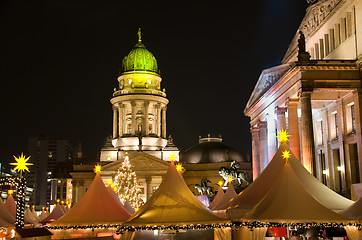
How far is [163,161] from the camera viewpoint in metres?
90.9

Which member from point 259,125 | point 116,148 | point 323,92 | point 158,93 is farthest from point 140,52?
point 323,92

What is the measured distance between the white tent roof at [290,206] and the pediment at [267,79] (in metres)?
20.2

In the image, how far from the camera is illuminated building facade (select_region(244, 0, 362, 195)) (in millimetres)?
40625

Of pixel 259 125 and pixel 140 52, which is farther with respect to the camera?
pixel 140 52

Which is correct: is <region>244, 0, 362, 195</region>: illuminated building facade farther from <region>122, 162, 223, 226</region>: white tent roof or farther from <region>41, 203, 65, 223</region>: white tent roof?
<region>41, 203, 65, 223</region>: white tent roof

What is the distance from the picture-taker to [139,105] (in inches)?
3875

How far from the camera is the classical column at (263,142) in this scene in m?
54.2

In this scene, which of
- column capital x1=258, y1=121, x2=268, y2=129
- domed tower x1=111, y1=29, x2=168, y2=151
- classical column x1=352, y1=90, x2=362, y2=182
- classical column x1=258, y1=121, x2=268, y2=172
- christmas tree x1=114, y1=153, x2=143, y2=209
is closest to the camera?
classical column x1=352, y1=90, x2=362, y2=182

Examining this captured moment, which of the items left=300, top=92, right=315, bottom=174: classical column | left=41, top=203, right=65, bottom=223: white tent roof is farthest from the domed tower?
left=300, top=92, right=315, bottom=174: classical column

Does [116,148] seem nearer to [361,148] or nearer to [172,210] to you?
[361,148]

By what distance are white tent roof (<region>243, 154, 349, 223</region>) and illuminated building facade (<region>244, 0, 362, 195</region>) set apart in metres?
16.4

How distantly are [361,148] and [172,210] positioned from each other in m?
21.1

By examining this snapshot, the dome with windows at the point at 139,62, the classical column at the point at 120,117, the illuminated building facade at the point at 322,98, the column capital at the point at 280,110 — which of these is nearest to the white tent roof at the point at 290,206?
the illuminated building facade at the point at 322,98

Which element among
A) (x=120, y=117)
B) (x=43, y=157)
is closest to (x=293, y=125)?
(x=120, y=117)
